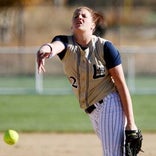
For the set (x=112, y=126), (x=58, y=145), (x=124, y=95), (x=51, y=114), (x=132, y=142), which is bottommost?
(x=58, y=145)

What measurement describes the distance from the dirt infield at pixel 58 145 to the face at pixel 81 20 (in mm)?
3854

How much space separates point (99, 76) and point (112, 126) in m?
0.43

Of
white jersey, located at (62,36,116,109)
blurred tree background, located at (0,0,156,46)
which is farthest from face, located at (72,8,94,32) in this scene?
blurred tree background, located at (0,0,156,46)

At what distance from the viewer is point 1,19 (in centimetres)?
3108

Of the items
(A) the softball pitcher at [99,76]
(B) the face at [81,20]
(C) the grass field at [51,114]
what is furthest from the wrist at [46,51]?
(C) the grass field at [51,114]

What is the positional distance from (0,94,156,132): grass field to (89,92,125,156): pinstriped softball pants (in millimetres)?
6334

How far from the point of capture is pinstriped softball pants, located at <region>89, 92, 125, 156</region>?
18.9ft

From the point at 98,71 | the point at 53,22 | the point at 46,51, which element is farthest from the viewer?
the point at 53,22

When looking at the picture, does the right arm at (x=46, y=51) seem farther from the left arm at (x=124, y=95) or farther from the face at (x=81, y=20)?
the left arm at (x=124, y=95)

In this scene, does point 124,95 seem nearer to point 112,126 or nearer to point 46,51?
point 112,126

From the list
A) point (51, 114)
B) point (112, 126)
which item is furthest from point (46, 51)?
point (51, 114)

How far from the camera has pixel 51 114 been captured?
14.5 meters

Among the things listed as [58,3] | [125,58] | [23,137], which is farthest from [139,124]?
[58,3]

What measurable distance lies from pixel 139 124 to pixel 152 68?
38.9 ft
